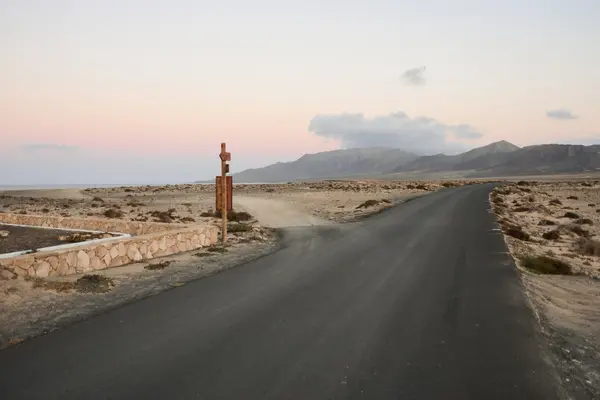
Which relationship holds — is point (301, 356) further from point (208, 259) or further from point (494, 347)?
point (208, 259)

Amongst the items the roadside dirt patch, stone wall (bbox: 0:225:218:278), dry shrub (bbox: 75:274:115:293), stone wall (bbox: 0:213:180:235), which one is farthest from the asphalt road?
stone wall (bbox: 0:213:180:235)

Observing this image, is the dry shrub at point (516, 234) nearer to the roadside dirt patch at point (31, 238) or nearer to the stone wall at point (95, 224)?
the stone wall at point (95, 224)

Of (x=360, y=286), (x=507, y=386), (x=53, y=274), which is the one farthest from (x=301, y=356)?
(x=53, y=274)

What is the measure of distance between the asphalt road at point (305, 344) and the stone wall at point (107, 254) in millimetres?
3219

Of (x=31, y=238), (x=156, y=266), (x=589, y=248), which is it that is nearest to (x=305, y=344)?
(x=156, y=266)

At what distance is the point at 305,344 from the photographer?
20.4 ft

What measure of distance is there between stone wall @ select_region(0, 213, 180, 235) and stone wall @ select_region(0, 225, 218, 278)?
5.67 ft

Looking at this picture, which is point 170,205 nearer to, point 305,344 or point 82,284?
point 82,284

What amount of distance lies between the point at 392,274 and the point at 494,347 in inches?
187

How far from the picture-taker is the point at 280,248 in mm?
15336

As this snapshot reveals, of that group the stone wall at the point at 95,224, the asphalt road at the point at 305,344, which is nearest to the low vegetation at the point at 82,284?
the asphalt road at the point at 305,344

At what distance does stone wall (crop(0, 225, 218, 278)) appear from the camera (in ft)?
33.1

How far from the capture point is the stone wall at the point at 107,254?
10.1 meters

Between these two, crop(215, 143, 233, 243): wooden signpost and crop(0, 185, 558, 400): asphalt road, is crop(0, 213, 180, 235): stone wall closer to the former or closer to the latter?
crop(215, 143, 233, 243): wooden signpost
